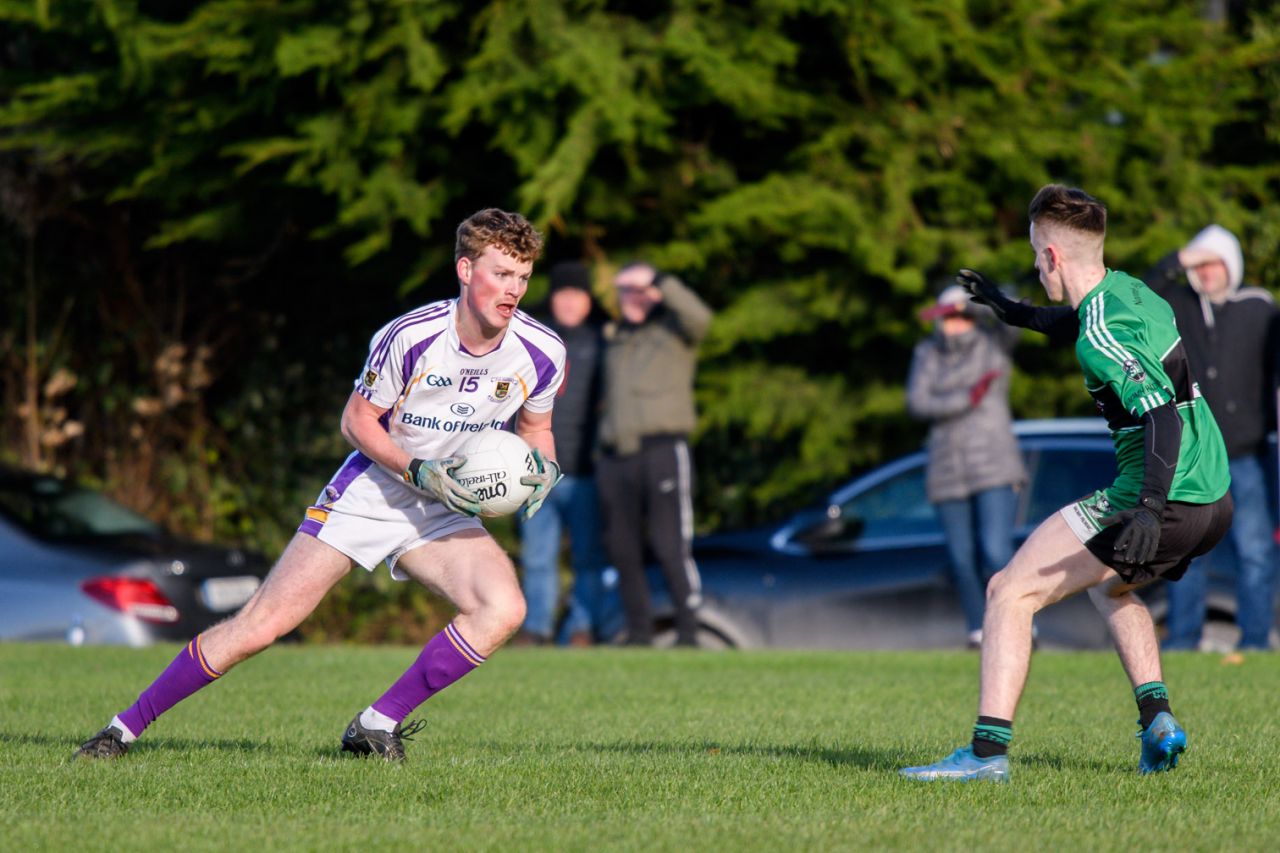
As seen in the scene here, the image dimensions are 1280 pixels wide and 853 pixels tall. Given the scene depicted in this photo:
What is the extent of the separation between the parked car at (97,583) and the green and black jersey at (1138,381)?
25.3 ft

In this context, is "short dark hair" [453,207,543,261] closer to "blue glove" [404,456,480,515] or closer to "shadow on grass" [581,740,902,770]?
"blue glove" [404,456,480,515]

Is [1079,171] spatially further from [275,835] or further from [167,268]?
[275,835]

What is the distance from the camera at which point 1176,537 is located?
5.78m

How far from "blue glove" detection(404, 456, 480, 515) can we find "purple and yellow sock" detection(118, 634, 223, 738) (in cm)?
108

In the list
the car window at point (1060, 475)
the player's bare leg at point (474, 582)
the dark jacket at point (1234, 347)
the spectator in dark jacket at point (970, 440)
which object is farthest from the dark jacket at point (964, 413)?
the player's bare leg at point (474, 582)

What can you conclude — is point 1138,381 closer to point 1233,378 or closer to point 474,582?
point 474,582

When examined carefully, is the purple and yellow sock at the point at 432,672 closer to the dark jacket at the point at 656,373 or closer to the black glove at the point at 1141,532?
the black glove at the point at 1141,532

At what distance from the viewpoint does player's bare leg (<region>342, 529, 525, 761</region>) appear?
21.1 ft

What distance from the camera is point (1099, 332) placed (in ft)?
18.8

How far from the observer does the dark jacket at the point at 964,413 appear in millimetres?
11258

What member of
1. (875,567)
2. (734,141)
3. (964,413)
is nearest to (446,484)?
(964,413)

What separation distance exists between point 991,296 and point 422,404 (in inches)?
83.6

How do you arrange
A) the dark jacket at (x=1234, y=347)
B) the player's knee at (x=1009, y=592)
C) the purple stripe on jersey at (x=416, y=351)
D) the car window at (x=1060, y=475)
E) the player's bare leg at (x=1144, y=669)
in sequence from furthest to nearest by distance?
the car window at (x=1060, y=475) < the dark jacket at (x=1234, y=347) < the purple stripe on jersey at (x=416, y=351) < the player's bare leg at (x=1144, y=669) < the player's knee at (x=1009, y=592)

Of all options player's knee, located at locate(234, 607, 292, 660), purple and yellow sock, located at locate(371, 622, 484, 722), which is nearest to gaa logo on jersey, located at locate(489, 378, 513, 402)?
purple and yellow sock, located at locate(371, 622, 484, 722)
